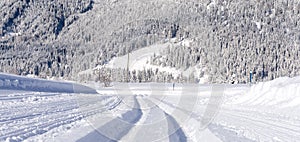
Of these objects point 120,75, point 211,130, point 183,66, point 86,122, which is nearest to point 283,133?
point 211,130

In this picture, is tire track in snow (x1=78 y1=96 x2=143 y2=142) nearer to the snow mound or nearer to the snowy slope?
the snow mound

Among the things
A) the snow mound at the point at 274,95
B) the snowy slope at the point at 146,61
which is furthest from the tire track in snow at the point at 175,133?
the snowy slope at the point at 146,61

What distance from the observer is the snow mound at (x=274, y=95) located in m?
26.3

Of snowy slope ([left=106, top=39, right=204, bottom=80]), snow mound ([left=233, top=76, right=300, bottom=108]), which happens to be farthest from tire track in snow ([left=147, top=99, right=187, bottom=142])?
snowy slope ([left=106, top=39, right=204, bottom=80])

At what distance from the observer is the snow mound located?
26297 mm

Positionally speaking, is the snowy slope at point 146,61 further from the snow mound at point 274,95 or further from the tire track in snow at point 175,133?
the tire track in snow at point 175,133

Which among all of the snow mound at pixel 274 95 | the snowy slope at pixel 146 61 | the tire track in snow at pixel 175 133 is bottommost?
the tire track in snow at pixel 175 133

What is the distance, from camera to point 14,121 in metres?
16.1

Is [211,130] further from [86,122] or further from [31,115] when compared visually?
[31,115]

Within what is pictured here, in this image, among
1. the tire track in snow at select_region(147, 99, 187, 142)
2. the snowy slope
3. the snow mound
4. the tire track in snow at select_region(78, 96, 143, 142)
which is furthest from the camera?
the snowy slope

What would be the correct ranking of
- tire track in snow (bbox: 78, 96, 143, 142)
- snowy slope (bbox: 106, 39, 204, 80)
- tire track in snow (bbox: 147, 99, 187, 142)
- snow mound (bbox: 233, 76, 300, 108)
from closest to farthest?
tire track in snow (bbox: 78, 96, 143, 142) < tire track in snow (bbox: 147, 99, 187, 142) < snow mound (bbox: 233, 76, 300, 108) < snowy slope (bbox: 106, 39, 204, 80)

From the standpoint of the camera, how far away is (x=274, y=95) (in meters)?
29.6

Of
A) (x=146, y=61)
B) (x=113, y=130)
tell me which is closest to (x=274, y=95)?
(x=113, y=130)

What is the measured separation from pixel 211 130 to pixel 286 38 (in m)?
189
